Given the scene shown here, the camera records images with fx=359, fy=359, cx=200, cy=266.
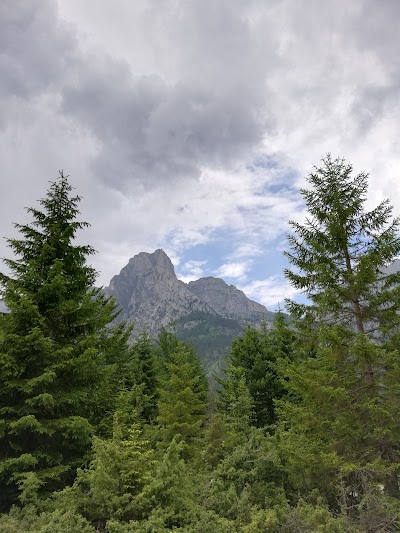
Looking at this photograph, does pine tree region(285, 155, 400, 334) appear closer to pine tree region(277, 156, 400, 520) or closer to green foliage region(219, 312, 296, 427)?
pine tree region(277, 156, 400, 520)

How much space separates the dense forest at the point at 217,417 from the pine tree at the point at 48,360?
0.15 ft

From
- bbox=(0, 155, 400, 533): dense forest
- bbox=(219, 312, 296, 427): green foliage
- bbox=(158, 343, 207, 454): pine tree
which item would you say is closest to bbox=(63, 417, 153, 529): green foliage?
bbox=(0, 155, 400, 533): dense forest

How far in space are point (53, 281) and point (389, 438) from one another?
11.0 meters

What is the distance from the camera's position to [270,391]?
84.7 ft

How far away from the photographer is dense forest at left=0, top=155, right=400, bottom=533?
25.3 ft

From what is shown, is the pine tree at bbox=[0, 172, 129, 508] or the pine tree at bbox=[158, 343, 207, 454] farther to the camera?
the pine tree at bbox=[158, 343, 207, 454]

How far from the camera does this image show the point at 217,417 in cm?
1416

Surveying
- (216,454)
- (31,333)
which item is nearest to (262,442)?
(216,454)

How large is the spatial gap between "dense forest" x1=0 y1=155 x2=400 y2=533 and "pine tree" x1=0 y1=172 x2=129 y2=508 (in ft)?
0.15

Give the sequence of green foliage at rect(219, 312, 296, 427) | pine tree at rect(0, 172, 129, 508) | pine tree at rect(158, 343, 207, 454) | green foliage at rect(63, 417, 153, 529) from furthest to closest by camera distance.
Result: green foliage at rect(219, 312, 296, 427), pine tree at rect(158, 343, 207, 454), pine tree at rect(0, 172, 129, 508), green foliage at rect(63, 417, 153, 529)

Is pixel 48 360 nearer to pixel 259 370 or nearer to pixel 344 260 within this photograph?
pixel 344 260

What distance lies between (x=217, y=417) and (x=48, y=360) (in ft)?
23.0

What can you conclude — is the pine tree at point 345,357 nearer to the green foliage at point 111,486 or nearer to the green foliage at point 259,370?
the green foliage at point 111,486

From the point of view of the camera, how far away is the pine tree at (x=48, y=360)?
9914 mm
